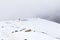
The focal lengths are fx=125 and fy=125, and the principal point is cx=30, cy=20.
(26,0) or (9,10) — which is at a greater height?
(26,0)

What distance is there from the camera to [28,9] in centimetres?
804

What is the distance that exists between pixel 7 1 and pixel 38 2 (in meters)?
2.15

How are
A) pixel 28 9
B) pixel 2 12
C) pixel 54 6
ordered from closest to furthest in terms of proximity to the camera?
1. pixel 2 12
2. pixel 28 9
3. pixel 54 6

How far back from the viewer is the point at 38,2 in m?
8.82

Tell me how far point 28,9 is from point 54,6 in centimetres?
188

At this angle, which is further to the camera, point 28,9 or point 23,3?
point 23,3

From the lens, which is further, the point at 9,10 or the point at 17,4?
the point at 17,4

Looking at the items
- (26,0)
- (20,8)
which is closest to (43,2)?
(26,0)

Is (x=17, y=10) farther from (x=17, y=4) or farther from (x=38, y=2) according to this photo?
(x=38, y=2)

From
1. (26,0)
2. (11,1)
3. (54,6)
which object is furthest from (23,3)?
(54,6)

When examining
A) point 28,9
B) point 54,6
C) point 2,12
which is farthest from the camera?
point 54,6

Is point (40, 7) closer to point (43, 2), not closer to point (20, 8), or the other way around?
point (43, 2)

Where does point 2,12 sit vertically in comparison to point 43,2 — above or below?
below

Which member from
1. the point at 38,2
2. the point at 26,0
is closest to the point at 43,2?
the point at 38,2
